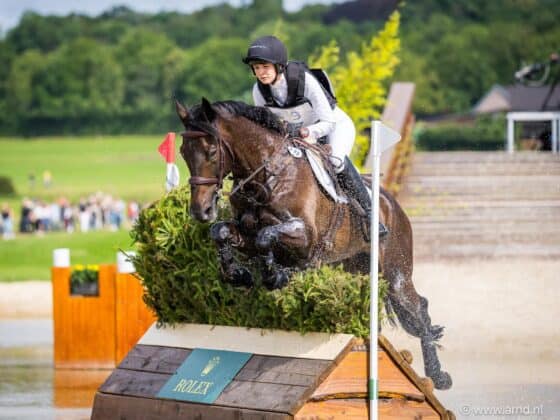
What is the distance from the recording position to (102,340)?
11.5m

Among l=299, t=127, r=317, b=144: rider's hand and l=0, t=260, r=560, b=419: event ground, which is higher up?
l=299, t=127, r=317, b=144: rider's hand

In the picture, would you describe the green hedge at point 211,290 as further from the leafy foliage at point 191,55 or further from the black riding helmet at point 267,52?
the leafy foliage at point 191,55

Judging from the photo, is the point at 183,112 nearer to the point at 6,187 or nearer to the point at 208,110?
the point at 208,110

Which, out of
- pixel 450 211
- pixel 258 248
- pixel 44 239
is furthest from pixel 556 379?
pixel 44 239

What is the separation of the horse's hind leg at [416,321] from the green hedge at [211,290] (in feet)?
4.72

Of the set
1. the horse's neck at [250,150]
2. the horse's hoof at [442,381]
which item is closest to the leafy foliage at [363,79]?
the horse's hoof at [442,381]

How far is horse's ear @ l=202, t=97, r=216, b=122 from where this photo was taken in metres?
6.71

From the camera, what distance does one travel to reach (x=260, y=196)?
7.01 m

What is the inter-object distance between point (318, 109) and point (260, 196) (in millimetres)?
759

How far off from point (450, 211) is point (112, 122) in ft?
198

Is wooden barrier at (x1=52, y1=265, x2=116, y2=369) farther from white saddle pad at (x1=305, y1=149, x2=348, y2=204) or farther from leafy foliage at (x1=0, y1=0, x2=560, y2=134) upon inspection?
leafy foliage at (x1=0, y1=0, x2=560, y2=134)

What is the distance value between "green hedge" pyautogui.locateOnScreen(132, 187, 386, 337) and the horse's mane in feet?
2.21

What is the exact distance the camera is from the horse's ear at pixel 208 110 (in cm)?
671

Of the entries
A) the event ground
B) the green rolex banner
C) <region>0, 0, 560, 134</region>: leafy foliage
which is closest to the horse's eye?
the green rolex banner
